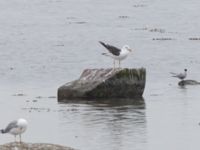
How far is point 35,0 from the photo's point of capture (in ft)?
248

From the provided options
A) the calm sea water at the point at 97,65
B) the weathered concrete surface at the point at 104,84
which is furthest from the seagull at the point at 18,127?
the weathered concrete surface at the point at 104,84

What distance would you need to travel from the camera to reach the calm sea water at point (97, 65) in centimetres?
2633

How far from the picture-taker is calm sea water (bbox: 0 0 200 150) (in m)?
26.3

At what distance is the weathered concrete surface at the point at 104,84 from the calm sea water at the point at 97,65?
0.53m

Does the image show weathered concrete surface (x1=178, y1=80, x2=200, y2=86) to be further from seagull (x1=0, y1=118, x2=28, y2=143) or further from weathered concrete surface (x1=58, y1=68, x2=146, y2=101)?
seagull (x1=0, y1=118, x2=28, y2=143)

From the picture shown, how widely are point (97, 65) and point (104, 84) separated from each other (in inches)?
424

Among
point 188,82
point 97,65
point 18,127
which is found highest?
point 18,127

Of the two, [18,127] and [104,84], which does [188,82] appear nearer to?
[104,84]

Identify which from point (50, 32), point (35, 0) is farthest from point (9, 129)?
point (35, 0)

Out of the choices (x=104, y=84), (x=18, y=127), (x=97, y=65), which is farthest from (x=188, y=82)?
(x=18, y=127)

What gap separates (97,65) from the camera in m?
43.5

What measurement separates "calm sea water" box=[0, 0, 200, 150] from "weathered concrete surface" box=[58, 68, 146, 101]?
528mm

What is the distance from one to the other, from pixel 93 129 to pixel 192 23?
3447 cm

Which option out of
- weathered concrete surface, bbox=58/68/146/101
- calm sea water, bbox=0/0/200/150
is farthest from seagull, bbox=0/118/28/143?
weathered concrete surface, bbox=58/68/146/101
